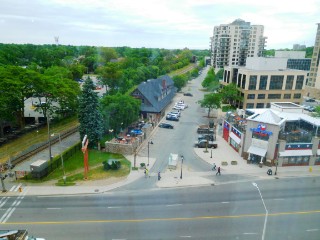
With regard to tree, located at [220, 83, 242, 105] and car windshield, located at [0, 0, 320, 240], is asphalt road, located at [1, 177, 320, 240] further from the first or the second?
tree, located at [220, 83, 242, 105]

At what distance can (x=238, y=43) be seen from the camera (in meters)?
99.6

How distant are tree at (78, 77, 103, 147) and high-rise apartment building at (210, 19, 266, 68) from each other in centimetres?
7930

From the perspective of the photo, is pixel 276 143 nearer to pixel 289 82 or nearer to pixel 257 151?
pixel 257 151

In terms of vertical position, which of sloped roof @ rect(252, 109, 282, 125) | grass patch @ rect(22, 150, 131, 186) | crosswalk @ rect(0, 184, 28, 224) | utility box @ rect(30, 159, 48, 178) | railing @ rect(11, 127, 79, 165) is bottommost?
grass patch @ rect(22, 150, 131, 186)

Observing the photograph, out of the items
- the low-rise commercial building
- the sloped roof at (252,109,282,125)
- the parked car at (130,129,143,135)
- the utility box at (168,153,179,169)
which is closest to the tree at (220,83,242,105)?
the parked car at (130,129,143,135)

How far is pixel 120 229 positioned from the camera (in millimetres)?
17062

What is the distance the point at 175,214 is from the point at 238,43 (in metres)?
92.6

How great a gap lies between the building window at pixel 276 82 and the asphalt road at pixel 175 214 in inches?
1353

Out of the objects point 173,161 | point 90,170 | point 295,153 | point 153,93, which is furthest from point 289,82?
point 90,170

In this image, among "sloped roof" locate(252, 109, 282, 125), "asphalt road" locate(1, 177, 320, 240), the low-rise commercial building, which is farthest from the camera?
"sloped roof" locate(252, 109, 282, 125)

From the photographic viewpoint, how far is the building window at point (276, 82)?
5347cm

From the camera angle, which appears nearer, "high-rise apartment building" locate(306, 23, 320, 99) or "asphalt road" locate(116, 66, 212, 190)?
"asphalt road" locate(116, 66, 212, 190)

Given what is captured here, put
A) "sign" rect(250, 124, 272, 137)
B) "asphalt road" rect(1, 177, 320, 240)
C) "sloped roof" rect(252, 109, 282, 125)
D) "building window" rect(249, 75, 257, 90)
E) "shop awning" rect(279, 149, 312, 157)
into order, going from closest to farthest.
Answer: "asphalt road" rect(1, 177, 320, 240) → "shop awning" rect(279, 149, 312, 157) → "sign" rect(250, 124, 272, 137) → "sloped roof" rect(252, 109, 282, 125) → "building window" rect(249, 75, 257, 90)

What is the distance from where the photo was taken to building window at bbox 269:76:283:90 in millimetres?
53469
